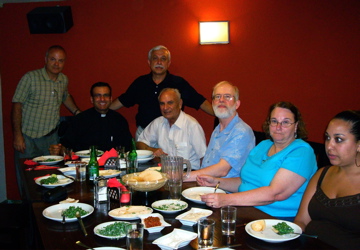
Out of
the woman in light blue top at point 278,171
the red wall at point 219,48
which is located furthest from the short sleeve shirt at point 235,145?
the red wall at point 219,48

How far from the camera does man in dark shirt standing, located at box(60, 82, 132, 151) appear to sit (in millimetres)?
4031

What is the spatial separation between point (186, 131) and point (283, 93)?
1.75m

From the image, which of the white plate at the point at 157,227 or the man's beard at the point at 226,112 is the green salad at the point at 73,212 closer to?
the white plate at the point at 157,227

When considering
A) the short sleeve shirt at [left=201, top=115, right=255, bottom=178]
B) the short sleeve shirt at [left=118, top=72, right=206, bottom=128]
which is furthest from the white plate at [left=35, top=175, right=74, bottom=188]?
the short sleeve shirt at [left=118, top=72, right=206, bottom=128]

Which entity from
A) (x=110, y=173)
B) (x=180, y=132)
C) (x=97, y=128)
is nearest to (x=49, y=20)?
(x=97, y=128)

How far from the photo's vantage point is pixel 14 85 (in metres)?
4.59

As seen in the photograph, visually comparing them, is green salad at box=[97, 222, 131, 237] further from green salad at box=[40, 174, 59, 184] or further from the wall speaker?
the wall speaker

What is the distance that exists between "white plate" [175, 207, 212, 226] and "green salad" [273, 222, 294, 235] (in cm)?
33

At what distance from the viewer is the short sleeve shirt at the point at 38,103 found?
13.7ft

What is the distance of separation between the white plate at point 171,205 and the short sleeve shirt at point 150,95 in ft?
7.64

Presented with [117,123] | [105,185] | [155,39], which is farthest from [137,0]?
[105,185]

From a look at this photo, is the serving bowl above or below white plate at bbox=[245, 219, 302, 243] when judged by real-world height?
above

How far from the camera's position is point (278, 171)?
2062 millimetres

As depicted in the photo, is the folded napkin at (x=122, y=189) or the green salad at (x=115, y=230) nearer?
the green salad at (x=115, y=230)
